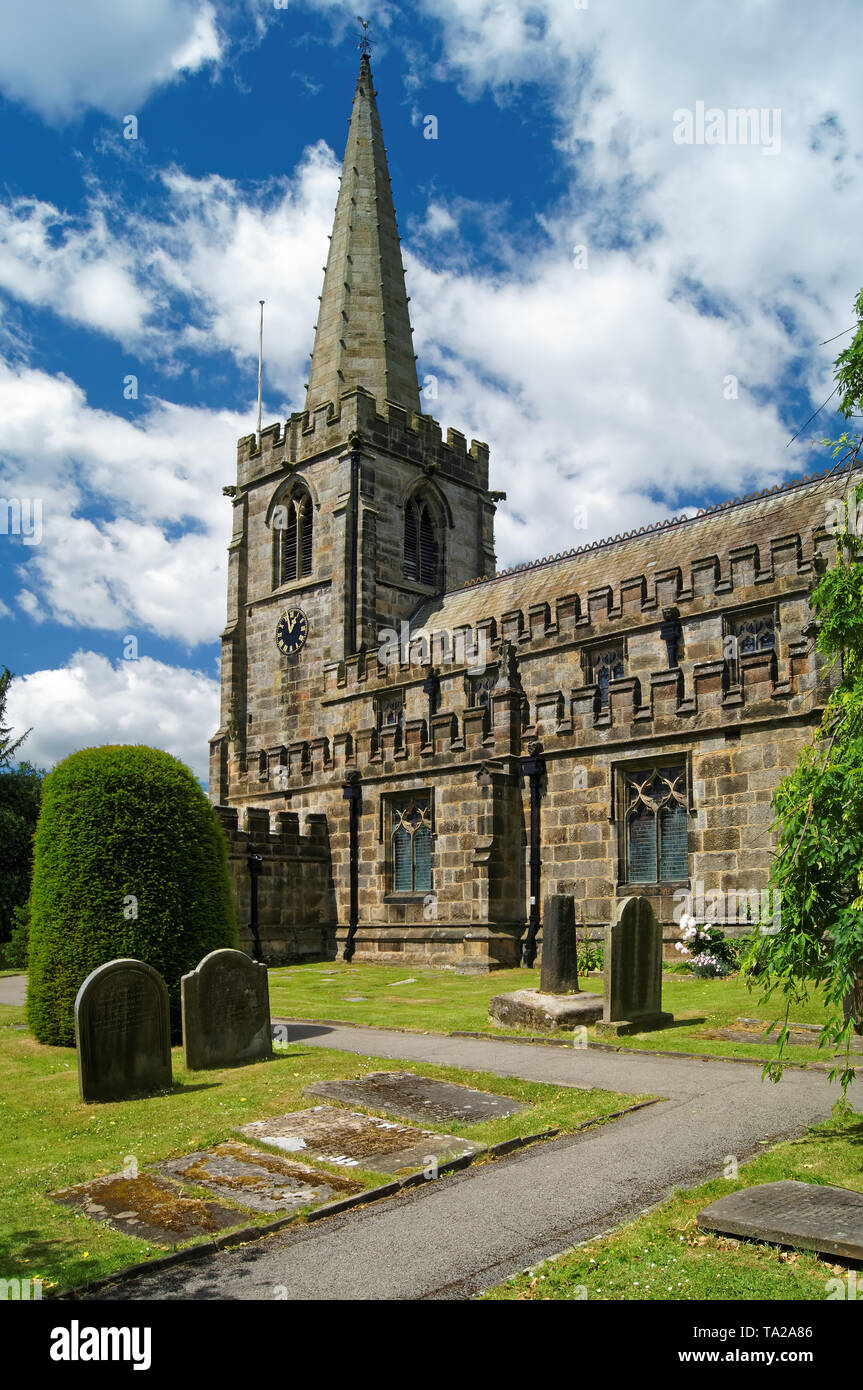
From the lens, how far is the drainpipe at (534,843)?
21953 mm

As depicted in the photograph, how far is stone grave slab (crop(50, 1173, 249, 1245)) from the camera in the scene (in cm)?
599

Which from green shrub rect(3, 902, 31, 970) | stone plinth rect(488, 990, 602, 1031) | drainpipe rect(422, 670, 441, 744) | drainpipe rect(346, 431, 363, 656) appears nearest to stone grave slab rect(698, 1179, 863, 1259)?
stone plinth rect(488, 990, 602, 1031)

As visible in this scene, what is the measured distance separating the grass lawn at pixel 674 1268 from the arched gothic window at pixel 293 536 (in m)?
35.0

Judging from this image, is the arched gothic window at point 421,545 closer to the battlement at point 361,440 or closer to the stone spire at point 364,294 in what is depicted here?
the battlement at point 361,440

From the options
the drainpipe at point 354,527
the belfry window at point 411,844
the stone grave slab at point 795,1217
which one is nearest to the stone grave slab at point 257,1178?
the stone grave slab at point 795,1217

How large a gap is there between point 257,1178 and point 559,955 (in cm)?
Result: 688

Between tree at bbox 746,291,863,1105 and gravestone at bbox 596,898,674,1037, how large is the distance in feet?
17.7

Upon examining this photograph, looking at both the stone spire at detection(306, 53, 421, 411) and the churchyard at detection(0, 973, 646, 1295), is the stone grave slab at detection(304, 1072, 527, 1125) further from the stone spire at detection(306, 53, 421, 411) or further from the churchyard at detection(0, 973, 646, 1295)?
the stone spire at detection(306, 53, 421, 411)

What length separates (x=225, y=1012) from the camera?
10773 millimetres

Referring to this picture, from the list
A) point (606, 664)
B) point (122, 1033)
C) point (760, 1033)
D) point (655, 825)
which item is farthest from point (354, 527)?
point (122, 1033)

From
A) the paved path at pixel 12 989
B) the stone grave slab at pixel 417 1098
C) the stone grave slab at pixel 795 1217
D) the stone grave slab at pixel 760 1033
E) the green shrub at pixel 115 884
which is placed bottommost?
the paved path at pixel 12 989

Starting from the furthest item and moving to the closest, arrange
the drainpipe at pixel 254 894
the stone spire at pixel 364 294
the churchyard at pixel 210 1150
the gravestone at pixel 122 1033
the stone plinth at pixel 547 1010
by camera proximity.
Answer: the stone spire at pixel 364 294, the drainpipe at pixel 254 894, the stone plinth at pixel 547 1010, the gravestone at pixel 122 1033, the churchyard at pixel 210 1150

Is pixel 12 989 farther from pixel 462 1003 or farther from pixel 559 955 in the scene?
pixel 559 955

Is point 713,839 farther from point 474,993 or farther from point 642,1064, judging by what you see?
point 642,1064
